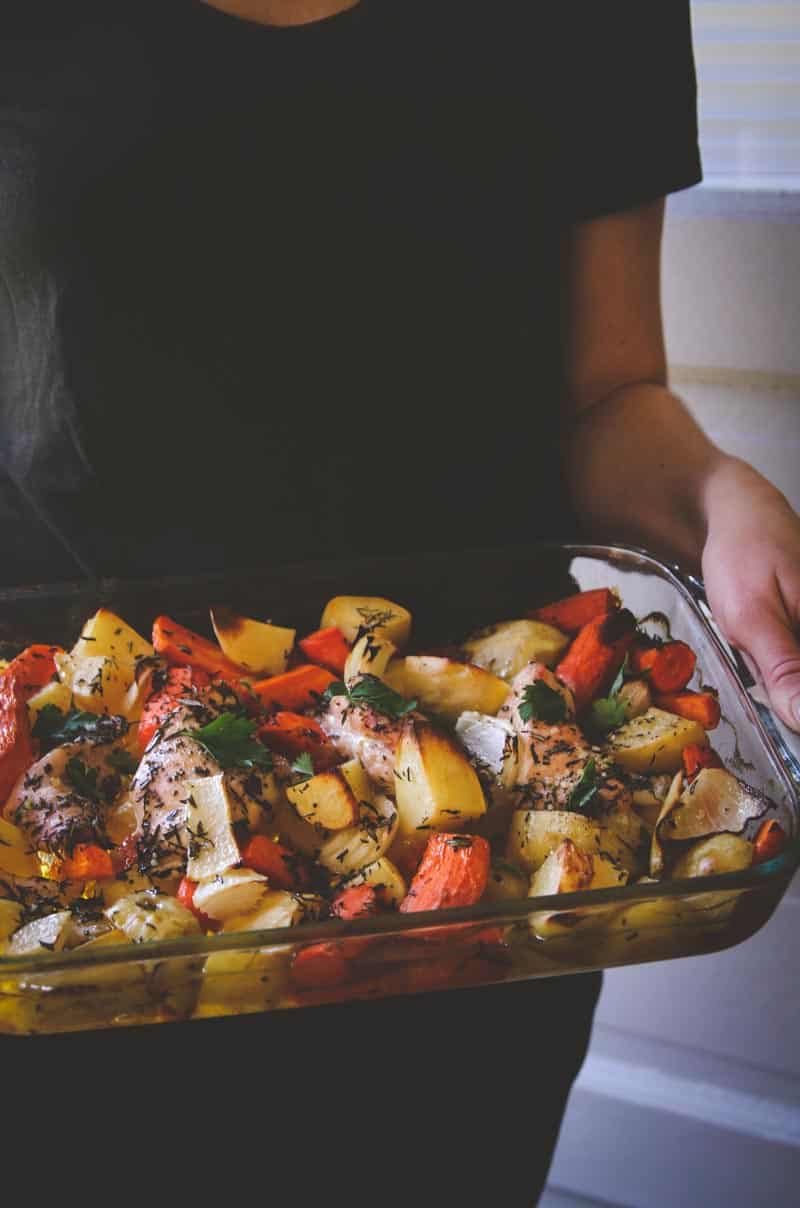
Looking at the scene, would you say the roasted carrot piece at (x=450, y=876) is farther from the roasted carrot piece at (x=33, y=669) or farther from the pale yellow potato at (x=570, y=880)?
the roasted carrot piece at (x=33, y=669)

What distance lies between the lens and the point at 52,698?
0.93m

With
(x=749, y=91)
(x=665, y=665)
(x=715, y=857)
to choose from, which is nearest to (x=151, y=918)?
(x=715, y=857)

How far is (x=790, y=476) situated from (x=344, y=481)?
74 centimetres

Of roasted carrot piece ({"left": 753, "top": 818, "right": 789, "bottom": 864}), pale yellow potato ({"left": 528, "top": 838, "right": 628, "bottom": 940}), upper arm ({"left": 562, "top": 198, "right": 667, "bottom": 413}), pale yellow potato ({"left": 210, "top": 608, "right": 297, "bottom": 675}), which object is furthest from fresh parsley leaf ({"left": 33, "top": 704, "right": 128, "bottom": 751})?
upper arm ({"left": 562, "top": 198, "right": 667, "bottom": 413})

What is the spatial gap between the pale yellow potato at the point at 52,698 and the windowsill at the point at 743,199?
3.30 feet

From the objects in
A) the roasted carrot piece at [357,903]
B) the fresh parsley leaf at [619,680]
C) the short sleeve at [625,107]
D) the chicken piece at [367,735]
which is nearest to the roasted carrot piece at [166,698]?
the chicken piece at [367,735]

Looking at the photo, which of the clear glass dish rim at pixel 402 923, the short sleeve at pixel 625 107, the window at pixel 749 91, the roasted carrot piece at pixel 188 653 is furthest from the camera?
the window at pixel 749 91

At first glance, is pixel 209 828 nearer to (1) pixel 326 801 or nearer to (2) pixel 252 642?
(1) pixel 326 801

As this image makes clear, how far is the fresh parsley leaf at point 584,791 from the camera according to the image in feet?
2.69

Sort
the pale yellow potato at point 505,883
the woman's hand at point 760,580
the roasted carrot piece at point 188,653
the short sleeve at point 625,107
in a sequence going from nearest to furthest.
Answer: the pale yellow potato at point 505,883 → the woman's hand at point 760,580 → the roasted carrot piece at point 188,653 → the short sleeve at point 625,107

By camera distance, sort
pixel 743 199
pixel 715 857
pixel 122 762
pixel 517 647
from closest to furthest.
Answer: pixel 715 857, pixel 122 762, pixel 517 647, pixel 743 199

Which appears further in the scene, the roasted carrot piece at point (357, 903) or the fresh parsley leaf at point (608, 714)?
the fresh parsley leaf at point (608, 714)

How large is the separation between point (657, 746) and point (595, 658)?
10 centimetres

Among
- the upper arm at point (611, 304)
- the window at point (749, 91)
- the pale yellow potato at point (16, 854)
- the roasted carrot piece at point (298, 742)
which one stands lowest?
the pale yellow potato at point (16, 854)
